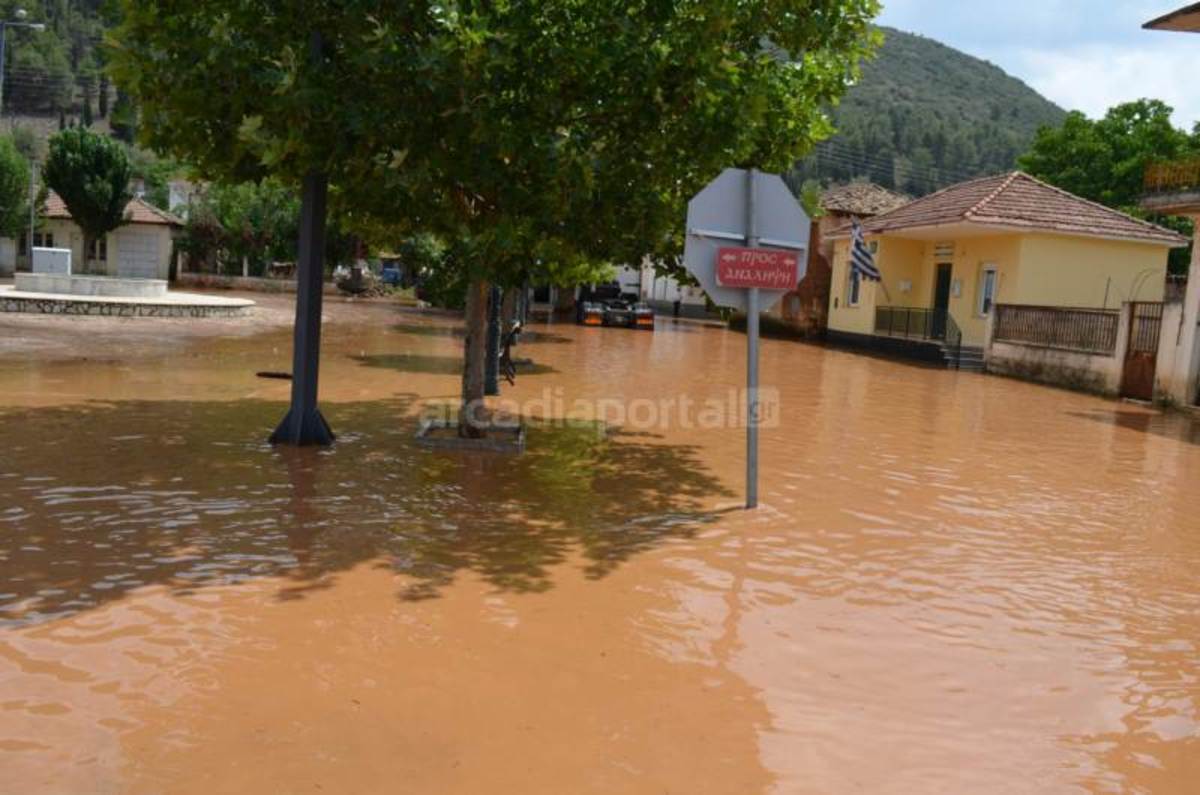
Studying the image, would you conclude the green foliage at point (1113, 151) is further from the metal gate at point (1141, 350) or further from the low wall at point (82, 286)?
the low wall at point (82, 286)

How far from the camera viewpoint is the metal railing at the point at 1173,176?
19.2 m

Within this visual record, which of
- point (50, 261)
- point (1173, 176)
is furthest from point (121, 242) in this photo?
point (1173, 176)

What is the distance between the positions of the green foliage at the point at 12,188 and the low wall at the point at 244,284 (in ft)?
24.0

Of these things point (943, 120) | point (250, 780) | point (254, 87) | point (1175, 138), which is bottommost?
point (250, 780)

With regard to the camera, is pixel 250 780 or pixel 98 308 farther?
pixel 98 308

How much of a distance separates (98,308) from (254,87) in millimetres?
21280

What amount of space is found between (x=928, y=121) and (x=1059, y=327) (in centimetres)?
11631

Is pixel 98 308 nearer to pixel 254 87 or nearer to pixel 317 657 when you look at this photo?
pixel 254 87

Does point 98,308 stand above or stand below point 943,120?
below

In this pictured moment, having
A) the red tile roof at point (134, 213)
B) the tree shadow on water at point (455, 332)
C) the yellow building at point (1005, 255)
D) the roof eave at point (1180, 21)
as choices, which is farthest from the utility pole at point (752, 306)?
the red tile roof at point (134, 213)

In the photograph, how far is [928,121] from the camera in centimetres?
13025

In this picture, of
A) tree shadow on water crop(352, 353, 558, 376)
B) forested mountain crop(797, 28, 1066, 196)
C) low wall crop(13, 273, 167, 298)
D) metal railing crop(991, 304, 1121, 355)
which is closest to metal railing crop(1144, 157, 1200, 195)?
metal railing crop(991, 304, 1121, 355)

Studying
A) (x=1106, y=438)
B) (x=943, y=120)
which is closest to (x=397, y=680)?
(x=1106, y=438)

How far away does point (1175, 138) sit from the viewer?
158 ft
